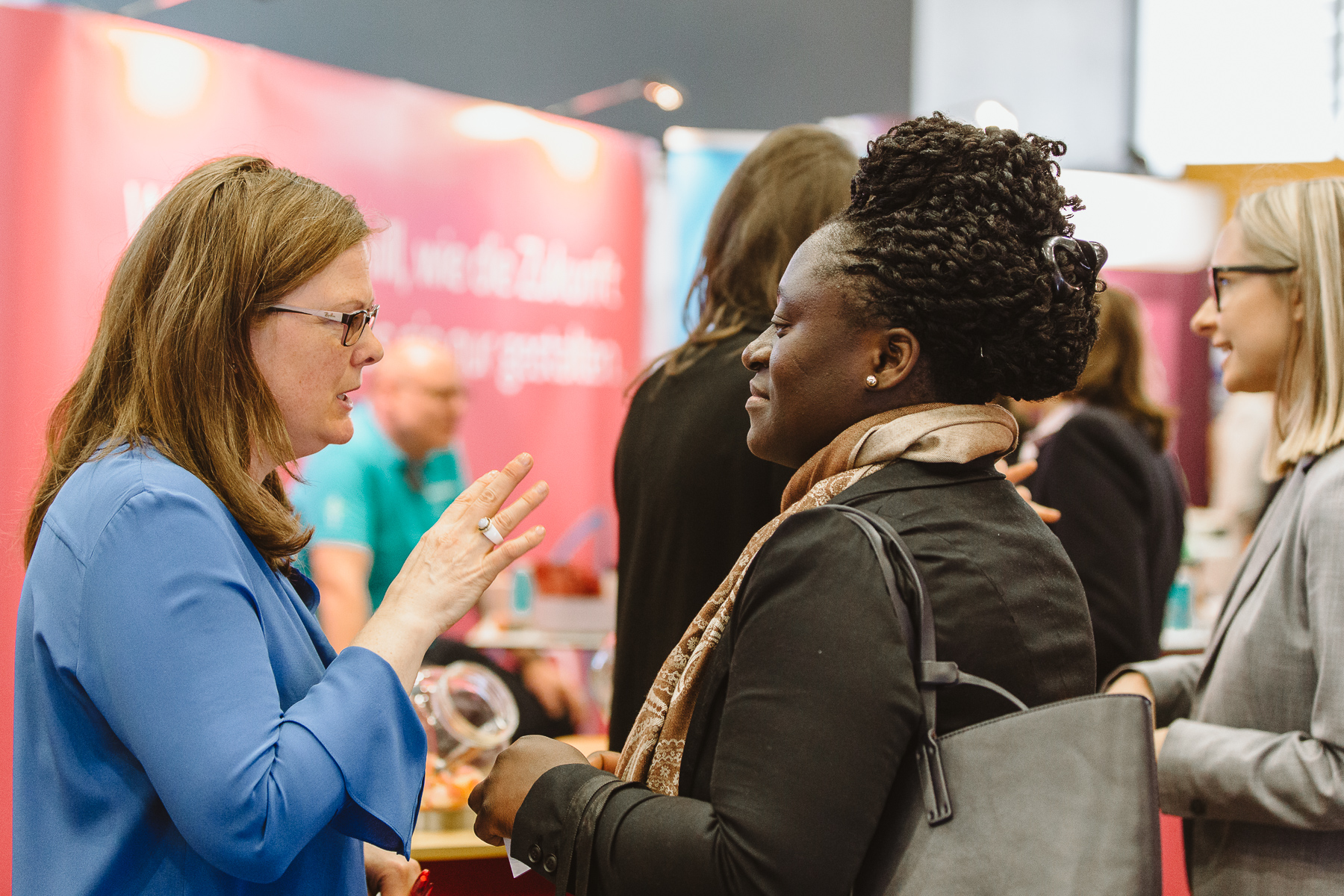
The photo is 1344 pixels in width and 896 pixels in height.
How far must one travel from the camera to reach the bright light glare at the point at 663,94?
18.5 feet

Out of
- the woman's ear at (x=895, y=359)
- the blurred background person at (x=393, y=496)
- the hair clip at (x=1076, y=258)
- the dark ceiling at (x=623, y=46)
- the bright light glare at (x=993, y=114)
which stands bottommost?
the blurred background person at (x=393, y=496)

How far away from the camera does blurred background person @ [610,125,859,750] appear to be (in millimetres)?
1848

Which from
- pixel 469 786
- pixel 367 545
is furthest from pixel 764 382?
pixel 367 545

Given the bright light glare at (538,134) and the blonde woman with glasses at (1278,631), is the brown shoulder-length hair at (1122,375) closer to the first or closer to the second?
the blonde woman with glasses at (1278,631)

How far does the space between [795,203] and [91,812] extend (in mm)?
1382

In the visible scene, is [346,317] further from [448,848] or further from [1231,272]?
[1231,272]

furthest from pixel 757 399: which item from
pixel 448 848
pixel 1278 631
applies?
pixel 448 848

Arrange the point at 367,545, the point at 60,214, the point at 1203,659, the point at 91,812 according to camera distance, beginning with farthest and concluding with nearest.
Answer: the point at 367,545
the point at 60,214
the point at 1203,659
the point at 91,812

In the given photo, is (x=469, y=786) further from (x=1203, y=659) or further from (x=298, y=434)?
(x=1203, y=659)

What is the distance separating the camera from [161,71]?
11.8ft

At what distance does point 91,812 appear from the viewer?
1.15 meters

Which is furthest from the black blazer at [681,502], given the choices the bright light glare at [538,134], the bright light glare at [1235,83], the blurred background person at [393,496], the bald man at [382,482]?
the bright light glare at [1235,83]

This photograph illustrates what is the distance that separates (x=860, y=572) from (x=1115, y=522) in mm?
1919

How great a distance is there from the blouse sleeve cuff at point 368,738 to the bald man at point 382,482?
106 inches
